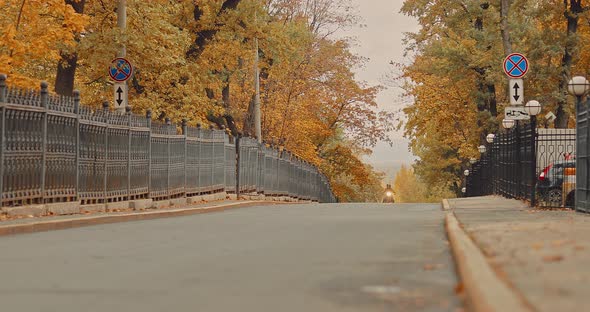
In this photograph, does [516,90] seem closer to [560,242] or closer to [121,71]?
[121,71]

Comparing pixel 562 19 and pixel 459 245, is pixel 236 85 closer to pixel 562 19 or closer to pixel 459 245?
pixel 562 19

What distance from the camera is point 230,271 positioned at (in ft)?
32.8

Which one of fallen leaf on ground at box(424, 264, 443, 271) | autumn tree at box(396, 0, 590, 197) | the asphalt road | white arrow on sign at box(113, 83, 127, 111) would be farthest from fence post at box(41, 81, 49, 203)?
autumn tree at box(396, 0, 590, 197)

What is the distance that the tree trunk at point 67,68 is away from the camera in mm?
34938

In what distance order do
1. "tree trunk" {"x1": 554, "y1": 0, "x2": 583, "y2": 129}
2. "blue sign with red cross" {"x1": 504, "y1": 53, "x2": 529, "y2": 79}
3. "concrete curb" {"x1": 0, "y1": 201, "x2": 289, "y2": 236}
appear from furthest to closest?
"tree trunk" {"x1": 554, "y1": 0, "x2": 583, "y2": 129} → "blue sign with red cross" {"x1": 504, "y1": 53, "x2": 529, "y2": 79} → "concrete curb" {"x1": 0, "y1": 201, "x2": 289, "y2": 236}

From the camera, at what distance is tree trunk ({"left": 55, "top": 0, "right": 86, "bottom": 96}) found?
34.9 meters

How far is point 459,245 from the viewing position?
34.6ft

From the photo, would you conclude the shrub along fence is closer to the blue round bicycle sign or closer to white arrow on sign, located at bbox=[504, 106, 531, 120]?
the blue round bicycle sign

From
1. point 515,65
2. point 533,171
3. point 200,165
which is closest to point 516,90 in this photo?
point 515,65

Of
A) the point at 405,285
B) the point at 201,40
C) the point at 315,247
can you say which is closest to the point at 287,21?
the point at 201,40

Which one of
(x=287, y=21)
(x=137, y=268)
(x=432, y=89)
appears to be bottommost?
(x=137, y=268)

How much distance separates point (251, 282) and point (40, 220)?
9.59 metres

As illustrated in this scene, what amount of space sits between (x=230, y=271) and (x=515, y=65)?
58.6 feet

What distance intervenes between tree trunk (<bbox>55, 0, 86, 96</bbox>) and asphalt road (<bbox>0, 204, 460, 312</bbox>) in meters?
Answer: 19.6
